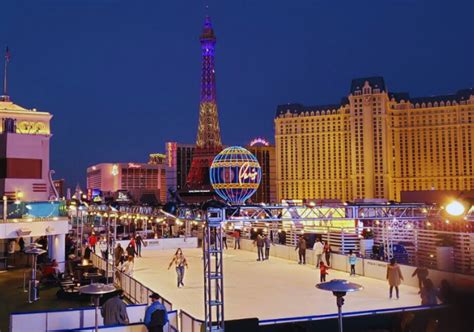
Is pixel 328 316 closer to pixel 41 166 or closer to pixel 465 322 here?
pixel 465 322

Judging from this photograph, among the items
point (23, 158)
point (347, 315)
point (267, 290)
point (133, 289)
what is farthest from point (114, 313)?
point (23, 158)

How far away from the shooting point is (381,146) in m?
92.2

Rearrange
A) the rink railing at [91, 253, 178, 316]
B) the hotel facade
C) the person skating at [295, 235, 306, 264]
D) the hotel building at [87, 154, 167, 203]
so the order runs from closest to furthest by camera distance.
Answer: the rink railing at [91, 253, 178, 316]
the person skating at [295, 235, 306, 264]
the hotel facade
the hotel building at [87, 154, 167, 203]

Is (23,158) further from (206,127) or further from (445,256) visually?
(206,127)

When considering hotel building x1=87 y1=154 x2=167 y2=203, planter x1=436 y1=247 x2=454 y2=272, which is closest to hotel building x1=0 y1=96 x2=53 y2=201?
planter x1=436 y1=247 x2=454 y2=272

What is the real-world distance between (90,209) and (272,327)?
1811cm

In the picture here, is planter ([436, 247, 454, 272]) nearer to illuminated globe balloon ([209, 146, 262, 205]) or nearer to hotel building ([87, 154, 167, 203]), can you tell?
illuminated globe balloon ([209, 146, 262, 205])

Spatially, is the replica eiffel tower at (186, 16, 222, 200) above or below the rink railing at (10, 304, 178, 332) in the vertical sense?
above

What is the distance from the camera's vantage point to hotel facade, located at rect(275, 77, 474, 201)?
9050 cm

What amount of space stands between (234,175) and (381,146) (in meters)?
65.4

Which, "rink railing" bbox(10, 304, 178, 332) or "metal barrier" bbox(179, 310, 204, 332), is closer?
"metal barrier" bbox(179, 310, 204, 332)

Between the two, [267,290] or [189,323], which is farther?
[267,290]

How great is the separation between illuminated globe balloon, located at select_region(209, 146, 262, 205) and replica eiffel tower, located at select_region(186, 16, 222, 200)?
2155 inches

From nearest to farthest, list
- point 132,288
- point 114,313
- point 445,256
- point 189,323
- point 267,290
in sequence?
1. point 114,313
2. point 189,323
3. point 132,288
4. point 267,290
5. point 445,256
